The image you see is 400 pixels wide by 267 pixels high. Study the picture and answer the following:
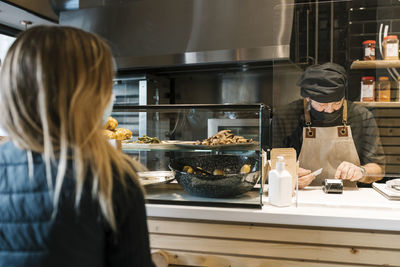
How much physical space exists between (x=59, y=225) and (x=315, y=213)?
966mm

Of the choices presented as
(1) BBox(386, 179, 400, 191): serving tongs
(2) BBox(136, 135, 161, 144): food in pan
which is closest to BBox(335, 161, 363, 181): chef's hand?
(1) BBox(386, 179, 400, 191): serving tongs

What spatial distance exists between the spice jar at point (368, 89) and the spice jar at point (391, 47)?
18cm

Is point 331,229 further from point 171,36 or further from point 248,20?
point 171,36

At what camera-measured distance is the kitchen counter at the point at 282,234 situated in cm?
127

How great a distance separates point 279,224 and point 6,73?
3.49ft

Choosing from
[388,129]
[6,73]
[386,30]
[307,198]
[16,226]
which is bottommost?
[307,198]

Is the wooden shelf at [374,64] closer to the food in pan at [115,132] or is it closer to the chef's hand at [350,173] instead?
the chef's hand at [350,173]

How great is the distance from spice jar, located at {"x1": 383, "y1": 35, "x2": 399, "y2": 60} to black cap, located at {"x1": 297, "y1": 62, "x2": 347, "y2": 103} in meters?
0.52

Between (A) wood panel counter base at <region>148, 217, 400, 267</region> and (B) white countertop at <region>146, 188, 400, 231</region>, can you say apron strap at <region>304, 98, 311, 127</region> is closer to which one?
(B) white countertop at <region>146, 188, 400, 231</region>

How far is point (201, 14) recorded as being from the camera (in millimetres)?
3127

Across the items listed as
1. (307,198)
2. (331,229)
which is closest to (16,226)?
(331,229)

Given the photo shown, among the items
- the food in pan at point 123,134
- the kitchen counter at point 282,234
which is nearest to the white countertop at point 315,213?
the kitchen counter at point 282,234

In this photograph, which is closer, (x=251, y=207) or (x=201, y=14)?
(x=251, y=207)

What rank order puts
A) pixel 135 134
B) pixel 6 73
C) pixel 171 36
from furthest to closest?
pixel 171 36 < pixel 135 134 < pixel 6 73
